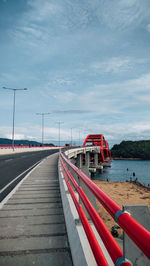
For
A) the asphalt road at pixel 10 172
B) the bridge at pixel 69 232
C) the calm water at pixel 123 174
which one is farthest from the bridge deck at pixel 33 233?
the calm water at pixel 123 174

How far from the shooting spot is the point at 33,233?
13.1ft

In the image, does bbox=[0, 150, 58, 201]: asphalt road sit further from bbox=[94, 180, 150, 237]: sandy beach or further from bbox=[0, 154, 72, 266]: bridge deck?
bbox=[94, 180, 150, 237]: sandy beach

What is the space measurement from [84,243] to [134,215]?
1761mm

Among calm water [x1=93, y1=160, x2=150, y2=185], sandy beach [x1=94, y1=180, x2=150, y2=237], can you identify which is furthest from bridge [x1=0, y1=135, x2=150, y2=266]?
calm water [x1=93, y1=160, x2=150, y2=185]

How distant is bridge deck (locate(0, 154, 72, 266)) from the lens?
313cm

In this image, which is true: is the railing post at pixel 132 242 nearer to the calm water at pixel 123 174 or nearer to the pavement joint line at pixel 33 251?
the pavement joint line at pixel 33 251

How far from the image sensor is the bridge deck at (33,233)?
3135 mm

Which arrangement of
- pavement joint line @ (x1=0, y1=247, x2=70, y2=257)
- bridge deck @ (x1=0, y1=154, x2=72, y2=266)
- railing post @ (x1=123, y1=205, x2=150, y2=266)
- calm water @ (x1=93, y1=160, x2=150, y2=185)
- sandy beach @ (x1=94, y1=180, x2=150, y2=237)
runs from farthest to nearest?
calm water @ (x1=93, y1=160, x2=150, y2=185) → sandy beach @ (x1=94, y1=180, x2=150, y2=237) → pavement joint line @ (x1=0, y1=247, x2=70, y2=257) → bridge deck @ (x1=0, y1=154, x2=72, y2=266) → railing post @ (x1=123, y1=205, x2=150, y2=266)

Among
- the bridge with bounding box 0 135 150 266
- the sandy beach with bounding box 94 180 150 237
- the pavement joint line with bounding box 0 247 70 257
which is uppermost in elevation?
the bridge with bounding box 0 135 150 266

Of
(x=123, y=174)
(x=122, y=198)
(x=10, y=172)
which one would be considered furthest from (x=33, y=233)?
(x=123, y=174)

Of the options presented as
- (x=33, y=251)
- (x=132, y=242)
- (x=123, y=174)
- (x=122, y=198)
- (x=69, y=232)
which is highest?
(x=132, y=242)

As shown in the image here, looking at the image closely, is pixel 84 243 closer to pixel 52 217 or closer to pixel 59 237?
pixel 59 237

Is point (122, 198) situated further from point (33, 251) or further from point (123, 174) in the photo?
point (123, 174)

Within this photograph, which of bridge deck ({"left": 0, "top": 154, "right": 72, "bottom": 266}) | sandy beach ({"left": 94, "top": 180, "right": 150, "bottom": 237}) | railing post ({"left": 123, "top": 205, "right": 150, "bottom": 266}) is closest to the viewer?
railing post ({"left": 123, "top": 205, "right": 150, "bottom": 266})
